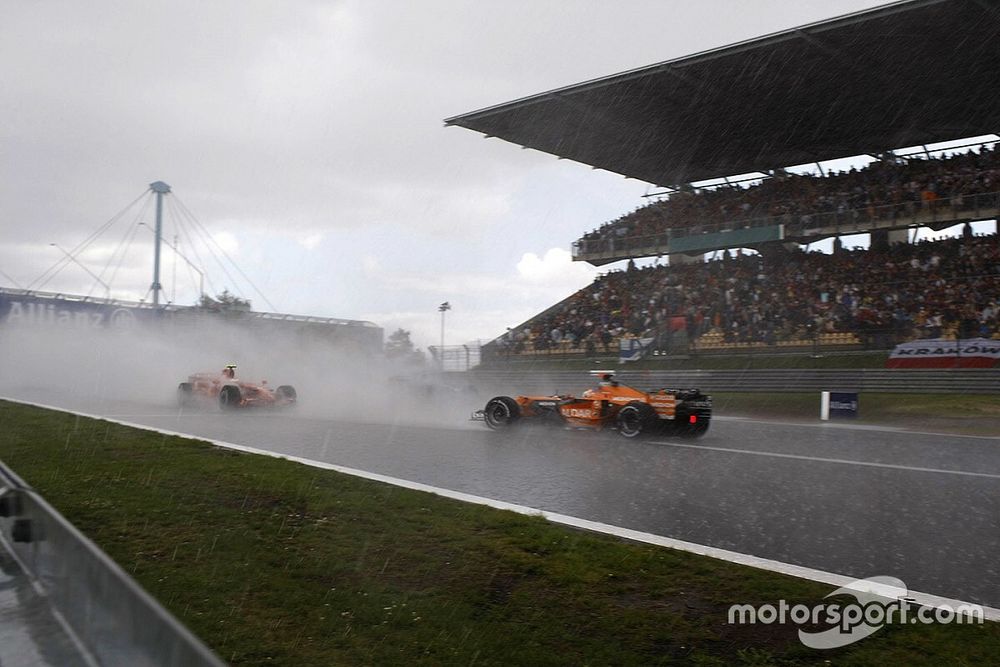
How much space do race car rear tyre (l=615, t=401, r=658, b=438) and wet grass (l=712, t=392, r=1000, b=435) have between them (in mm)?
7429

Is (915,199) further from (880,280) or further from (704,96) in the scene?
(704,96)

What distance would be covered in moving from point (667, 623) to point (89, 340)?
113ft

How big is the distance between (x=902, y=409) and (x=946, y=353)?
2893 mm

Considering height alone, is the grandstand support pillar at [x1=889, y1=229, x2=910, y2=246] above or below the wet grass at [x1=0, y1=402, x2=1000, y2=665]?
above

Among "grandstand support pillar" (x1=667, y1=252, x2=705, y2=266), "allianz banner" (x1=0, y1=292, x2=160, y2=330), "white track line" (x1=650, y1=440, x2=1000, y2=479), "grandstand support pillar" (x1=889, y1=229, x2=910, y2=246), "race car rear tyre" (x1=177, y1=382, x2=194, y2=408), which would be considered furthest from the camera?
"grandstand support pillar" (x1=667, y1=252, x2=705, y2=266)

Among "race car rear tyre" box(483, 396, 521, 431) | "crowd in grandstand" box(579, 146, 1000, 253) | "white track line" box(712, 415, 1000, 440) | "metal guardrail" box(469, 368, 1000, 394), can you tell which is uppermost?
"crowd in grandstand" box(579, 146, 1000, 253)

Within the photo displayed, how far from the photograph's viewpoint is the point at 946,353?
22.2 meters

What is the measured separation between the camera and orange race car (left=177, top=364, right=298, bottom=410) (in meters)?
18.7

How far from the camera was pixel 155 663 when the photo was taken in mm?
2348

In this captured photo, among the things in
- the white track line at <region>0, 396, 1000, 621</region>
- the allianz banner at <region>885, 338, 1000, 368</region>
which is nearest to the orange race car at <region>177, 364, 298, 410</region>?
the white track line at <region>0, 396, 1000, 621</region>

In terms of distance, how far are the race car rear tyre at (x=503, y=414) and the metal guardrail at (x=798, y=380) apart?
365 inches

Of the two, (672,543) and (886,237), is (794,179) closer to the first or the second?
(886,237)

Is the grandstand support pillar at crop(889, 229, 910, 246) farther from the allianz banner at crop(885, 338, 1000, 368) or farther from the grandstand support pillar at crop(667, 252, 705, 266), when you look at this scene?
the grandstand support pillar at crop(667, 252, 705, 266)

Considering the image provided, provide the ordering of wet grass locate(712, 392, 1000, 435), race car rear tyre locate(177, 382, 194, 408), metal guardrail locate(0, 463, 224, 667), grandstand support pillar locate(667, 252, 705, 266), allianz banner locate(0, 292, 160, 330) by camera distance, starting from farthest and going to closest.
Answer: grandstand support pillar locate(667, 252, 705, 266) < allianz banner locate(0, 292, 160, 330) < race car rear tyre locate(177, 382, 194, 408) < wet grass locate(712, 392, 1000, 435) < metal guardrail locate(0, 463, 224, 667)
